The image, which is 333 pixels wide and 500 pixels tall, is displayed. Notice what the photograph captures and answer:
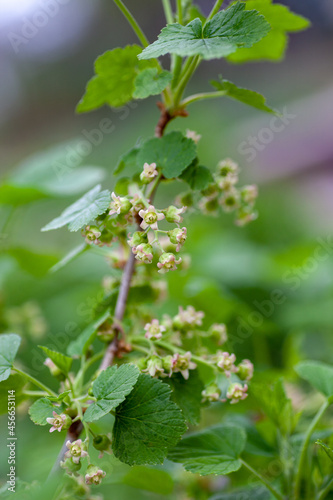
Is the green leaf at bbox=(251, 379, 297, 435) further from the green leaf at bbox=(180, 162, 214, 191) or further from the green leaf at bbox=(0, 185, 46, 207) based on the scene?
the green leaf at bbox=(0, 185, 46, 207)

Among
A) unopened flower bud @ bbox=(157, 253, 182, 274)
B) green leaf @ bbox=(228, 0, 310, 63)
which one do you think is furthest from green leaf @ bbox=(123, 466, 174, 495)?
green leaf @ bbox=(228, 0, 310, 63)

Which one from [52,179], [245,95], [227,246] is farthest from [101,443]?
[227,246]

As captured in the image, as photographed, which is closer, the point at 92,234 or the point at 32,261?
the point at 92,234

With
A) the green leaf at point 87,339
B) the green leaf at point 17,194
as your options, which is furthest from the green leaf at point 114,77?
Result: the green leaf at point 17,194

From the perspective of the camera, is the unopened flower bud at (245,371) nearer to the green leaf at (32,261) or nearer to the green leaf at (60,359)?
the green leaf at (60,359)

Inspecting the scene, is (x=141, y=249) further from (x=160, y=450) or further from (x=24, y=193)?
(x=24, y=193)

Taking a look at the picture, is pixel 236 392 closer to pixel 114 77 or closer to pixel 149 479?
pixel 149 479
